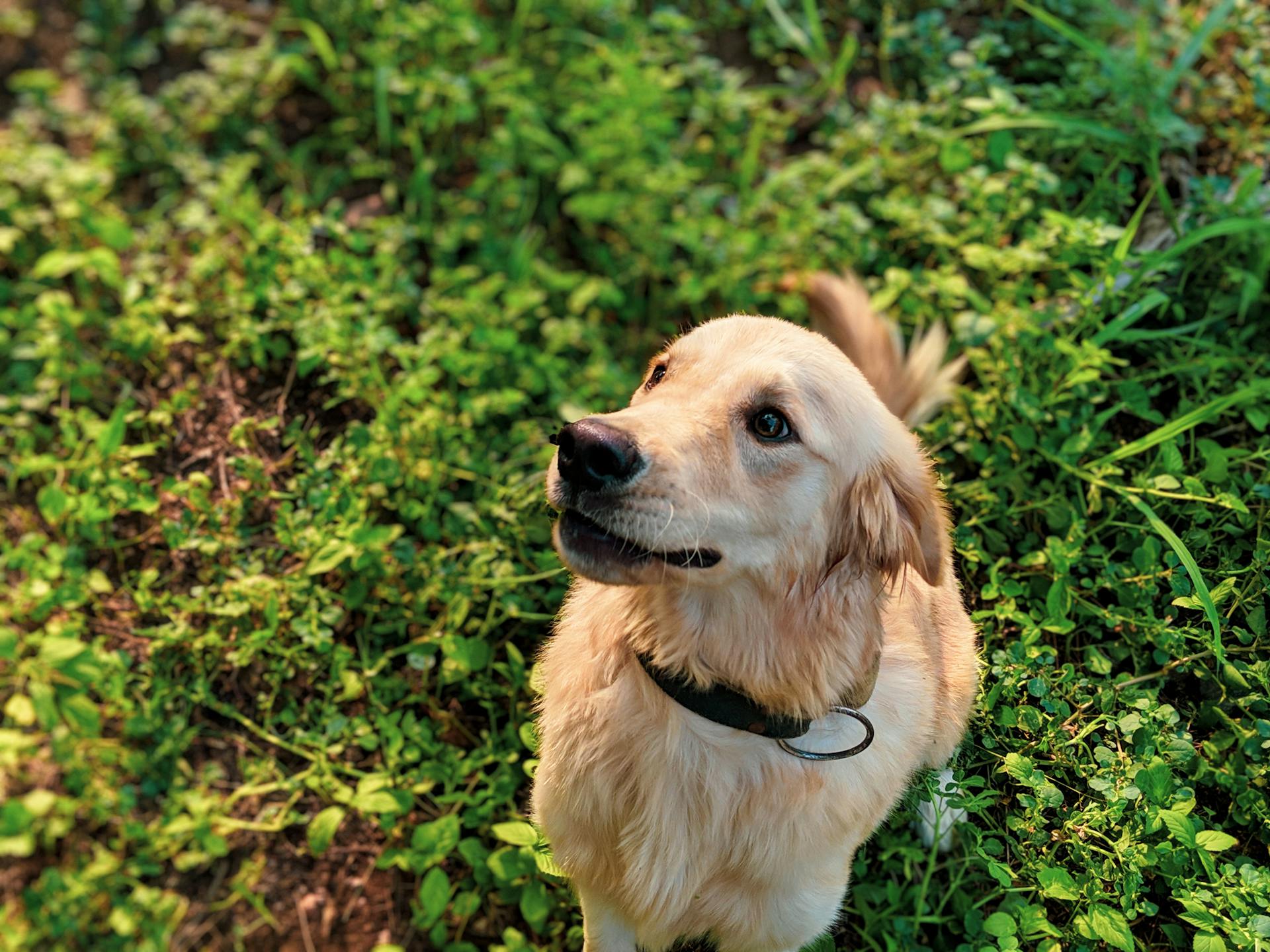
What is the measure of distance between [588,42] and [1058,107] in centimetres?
217

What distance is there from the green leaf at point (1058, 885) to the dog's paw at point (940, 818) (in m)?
0.28

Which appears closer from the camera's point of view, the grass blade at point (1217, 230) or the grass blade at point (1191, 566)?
the grass blade at point (1191, 566)

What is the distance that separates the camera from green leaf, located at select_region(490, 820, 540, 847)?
2684 millimetres

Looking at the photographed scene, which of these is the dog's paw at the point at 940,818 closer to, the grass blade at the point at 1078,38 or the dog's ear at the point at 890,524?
the dog's ear at the point at 890,524

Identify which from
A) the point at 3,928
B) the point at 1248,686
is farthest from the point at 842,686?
the point at 3,928

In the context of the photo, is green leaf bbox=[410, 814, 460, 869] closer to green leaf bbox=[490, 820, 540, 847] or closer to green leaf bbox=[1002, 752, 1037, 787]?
green leaf bbox=[490, 820, 540, 847]

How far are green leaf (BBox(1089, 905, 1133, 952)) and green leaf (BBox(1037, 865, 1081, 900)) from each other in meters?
0.06

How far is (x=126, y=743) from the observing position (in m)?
3.26

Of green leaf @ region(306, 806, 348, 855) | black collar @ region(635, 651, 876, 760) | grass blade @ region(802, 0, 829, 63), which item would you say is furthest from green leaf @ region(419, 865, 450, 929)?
grass blade @ region(802, 0, 829, 63)

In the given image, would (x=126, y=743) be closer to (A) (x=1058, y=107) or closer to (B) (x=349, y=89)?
(B) (x=349, y=89)

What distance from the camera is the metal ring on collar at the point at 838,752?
7.01 feet

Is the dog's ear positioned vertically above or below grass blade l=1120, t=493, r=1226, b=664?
above

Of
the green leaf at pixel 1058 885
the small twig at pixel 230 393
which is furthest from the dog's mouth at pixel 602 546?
the small twig at pixel 230 393

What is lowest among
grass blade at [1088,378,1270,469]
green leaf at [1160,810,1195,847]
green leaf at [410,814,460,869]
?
green leaf at [410,814,460,869]
